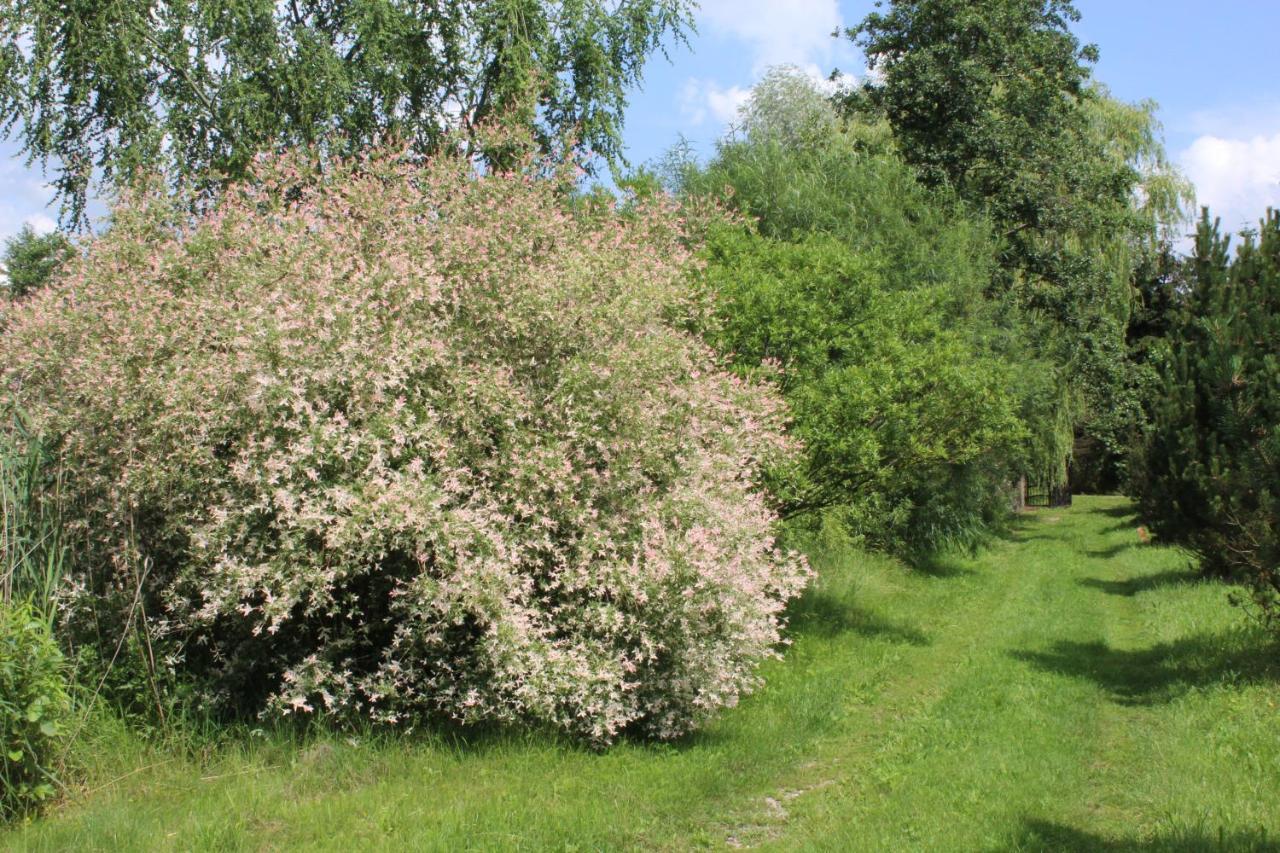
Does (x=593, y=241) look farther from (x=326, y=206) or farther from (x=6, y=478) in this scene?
(x=6, y=478)

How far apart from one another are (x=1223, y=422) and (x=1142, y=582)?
937 cm

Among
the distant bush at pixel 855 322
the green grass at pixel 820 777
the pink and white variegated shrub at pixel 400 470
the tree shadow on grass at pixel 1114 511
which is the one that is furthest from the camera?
the tree shadow on grass at pixel 1114 511

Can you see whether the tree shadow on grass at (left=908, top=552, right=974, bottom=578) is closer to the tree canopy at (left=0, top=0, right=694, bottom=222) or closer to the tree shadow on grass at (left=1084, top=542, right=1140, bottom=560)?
the tree shadow on grass at (left=1084, top=542, right=1140, bottom=560)

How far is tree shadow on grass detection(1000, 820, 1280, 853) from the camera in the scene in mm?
5680

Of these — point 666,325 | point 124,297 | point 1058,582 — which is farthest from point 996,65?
point 124,297

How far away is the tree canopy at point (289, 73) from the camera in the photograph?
17031mm

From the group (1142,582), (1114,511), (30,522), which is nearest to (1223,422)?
(1142,582)

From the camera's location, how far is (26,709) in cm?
579

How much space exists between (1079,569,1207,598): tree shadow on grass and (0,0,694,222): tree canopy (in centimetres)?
1261

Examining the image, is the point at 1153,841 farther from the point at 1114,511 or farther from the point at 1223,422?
the point at 1114,511

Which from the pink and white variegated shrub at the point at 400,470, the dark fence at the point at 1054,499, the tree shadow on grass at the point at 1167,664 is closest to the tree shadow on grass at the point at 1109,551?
the tree shadow on grass at the point at 1167,664

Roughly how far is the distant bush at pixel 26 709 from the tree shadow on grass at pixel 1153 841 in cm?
562

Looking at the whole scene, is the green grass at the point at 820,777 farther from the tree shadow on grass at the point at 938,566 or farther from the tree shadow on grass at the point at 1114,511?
the tree shadow on grass at the point at 1114,511

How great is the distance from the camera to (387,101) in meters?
19.5
